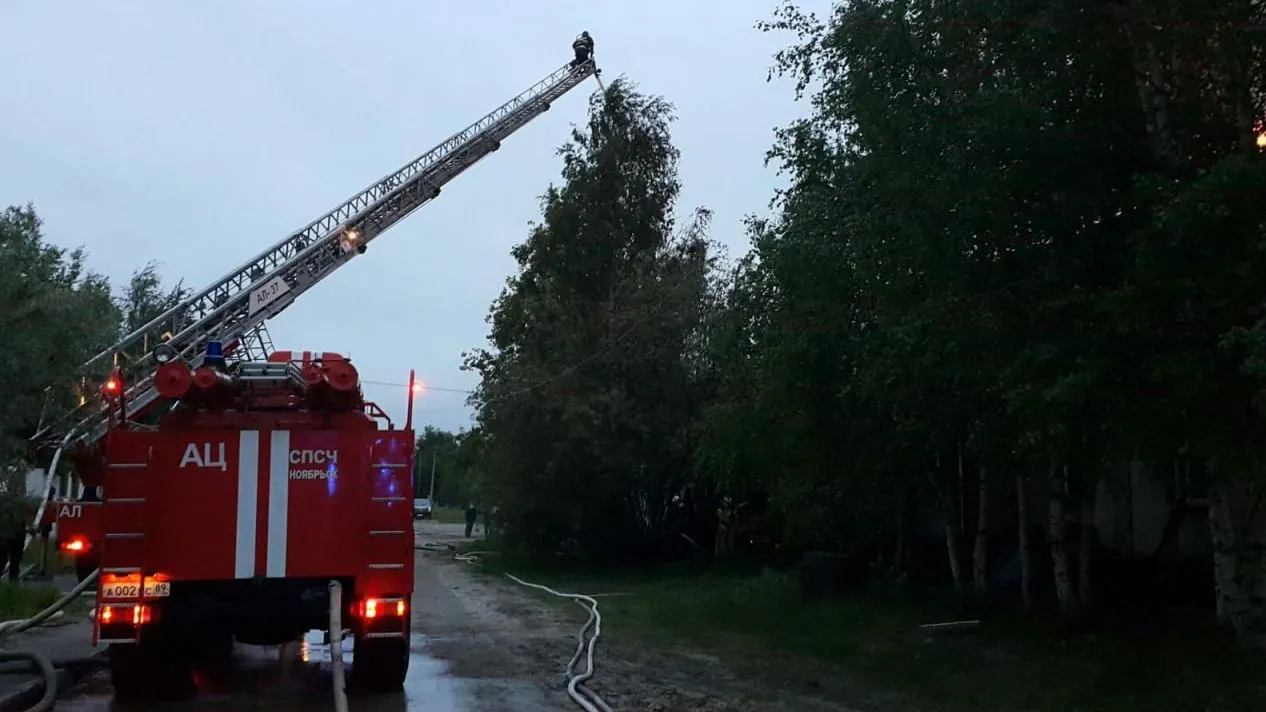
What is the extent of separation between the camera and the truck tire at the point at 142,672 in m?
10.8

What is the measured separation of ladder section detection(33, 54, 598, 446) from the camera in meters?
18.2

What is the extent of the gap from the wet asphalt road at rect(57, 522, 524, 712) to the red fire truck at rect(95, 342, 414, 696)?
54 cm

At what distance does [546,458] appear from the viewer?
3027 centimetres

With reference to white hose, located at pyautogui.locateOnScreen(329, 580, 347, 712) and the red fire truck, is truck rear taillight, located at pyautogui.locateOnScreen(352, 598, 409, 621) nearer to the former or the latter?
the red fire truck

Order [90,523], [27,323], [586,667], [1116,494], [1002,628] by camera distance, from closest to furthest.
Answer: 1. [90,523]
2. [586,667]
3. [27,323]
4. [1002,628]
5. [1116,494]

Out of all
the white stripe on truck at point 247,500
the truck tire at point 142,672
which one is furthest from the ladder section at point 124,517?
the truck tire at point 142,672

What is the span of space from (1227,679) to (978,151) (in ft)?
16.8

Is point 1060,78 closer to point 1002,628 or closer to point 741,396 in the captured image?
point 1002,628

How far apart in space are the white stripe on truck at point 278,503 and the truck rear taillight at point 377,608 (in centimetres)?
73

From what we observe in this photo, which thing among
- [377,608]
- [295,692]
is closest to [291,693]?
[295,692]

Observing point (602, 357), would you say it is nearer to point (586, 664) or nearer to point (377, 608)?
point (586, 664)

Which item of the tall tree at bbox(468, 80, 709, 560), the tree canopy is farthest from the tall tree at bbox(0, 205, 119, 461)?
the tall tree at bbox(468, 80, 709, 560)

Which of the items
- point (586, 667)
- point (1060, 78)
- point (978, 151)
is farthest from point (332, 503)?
point (1060, 78)

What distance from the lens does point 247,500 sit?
10383 mm
